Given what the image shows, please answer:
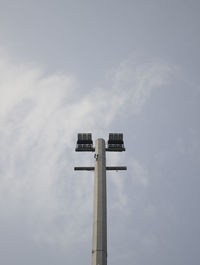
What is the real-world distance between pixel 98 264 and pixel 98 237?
1.18 meters

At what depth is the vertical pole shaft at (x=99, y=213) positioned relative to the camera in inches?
555

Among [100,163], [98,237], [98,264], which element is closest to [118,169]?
[100,163]

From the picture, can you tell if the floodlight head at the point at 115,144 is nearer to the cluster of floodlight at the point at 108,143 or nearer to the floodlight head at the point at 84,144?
the cluster of floodlight at the point at 108,143

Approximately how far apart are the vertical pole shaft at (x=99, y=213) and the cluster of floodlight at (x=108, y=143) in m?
0.94

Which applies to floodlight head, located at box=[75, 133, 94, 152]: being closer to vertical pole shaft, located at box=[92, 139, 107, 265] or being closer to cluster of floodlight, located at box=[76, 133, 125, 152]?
cluster of floodlight, located at box=[76, 133, 125, 152]

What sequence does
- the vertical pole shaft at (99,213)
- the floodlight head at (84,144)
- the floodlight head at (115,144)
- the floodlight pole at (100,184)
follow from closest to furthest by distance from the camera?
the vertical pole shaft at (99,213), the floodlight pole at (100,184), the floodlight head at (84,144), the floodlight head at (115,144)

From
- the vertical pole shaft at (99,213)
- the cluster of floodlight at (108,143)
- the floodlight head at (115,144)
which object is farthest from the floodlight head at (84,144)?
the floodlight head at (115,144)

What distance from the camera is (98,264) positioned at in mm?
13891

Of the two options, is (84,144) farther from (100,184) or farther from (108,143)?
(100,184)

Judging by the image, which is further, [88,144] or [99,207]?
[88,144]

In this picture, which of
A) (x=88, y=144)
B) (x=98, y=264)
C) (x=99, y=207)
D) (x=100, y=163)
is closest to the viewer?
(x=98, y=264)

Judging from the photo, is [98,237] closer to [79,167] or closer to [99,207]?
[99,207]

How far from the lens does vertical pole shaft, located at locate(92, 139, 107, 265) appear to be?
14.1 m

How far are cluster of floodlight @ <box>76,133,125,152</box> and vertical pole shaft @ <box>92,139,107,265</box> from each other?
0.94 metres
